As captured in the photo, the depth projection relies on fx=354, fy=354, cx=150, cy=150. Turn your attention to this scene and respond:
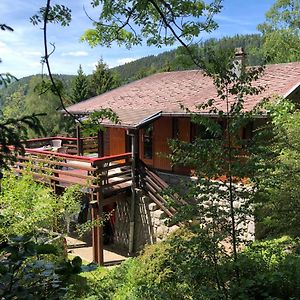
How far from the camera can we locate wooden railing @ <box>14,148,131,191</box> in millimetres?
10531

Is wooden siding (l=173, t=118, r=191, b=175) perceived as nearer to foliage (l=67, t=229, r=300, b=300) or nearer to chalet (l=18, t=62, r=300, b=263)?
chalet (l=18, t=62, r=300, b=263)

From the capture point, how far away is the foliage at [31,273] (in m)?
1.50

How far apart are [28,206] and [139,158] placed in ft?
14.8

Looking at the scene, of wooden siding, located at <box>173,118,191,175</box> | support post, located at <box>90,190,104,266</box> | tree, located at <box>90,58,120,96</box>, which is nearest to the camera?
support post, located at <box>90,190,104,266</box>

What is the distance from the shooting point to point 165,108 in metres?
12.0

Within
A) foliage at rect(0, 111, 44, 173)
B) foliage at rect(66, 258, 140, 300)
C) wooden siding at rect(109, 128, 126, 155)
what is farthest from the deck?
foliage at rect(0, 111, 44, 173)

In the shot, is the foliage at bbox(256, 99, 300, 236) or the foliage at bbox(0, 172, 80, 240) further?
the foliage at bbox(0, 172, 80, 240)

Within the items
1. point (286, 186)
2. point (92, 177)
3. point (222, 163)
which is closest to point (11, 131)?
point (222, 163)

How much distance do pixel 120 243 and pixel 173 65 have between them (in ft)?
31.6

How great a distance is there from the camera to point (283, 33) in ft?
72.9

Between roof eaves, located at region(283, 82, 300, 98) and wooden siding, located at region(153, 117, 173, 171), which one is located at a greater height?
roof eaves, located at region(283, 82, 300, 98)

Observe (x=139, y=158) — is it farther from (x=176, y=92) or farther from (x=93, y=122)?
(x=93, y=122)

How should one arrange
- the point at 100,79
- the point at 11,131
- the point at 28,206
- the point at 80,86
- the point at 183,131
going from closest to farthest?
the point at 11,131
the point at 28,206
the point at 183,131
the point at 80,86
the point at 100,79

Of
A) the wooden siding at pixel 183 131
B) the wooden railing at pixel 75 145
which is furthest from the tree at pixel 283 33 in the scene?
the wooden railing at pixel 75 145
